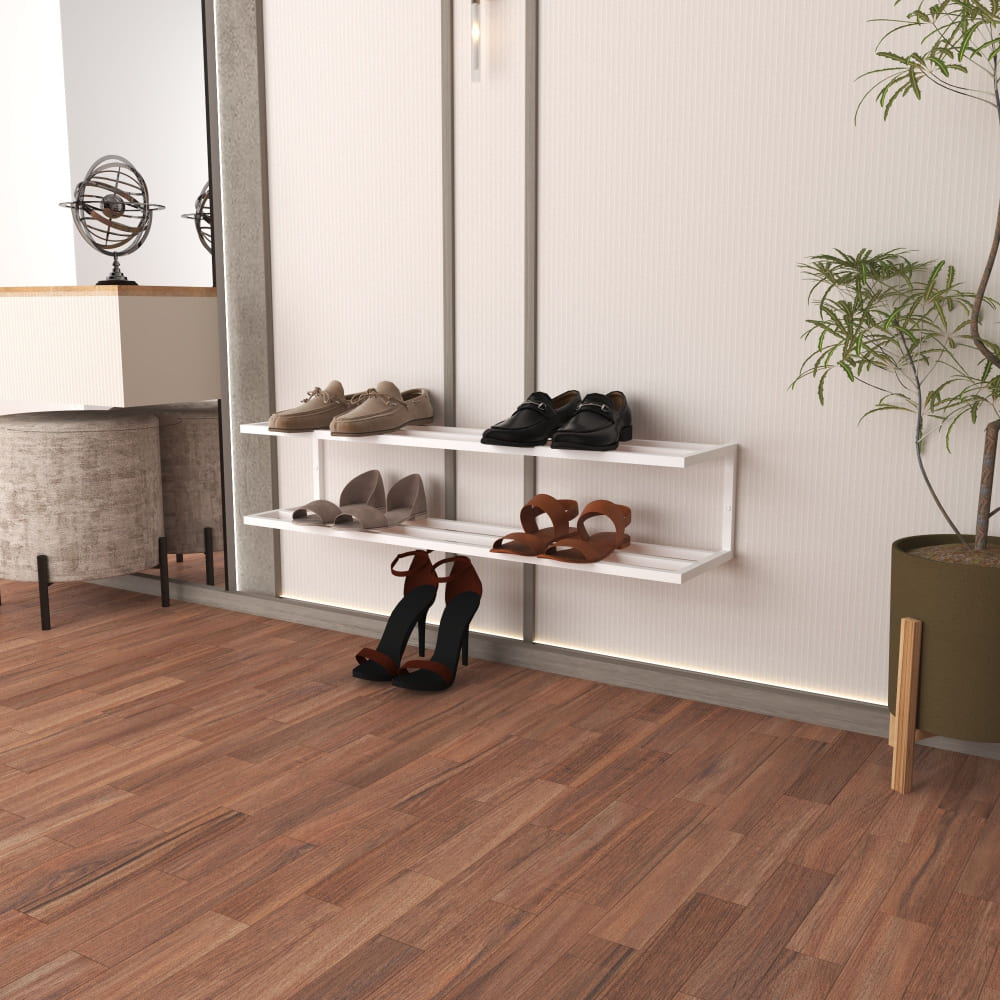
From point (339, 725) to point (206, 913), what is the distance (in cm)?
77

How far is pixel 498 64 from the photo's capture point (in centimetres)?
263

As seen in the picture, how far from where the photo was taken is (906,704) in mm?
2020

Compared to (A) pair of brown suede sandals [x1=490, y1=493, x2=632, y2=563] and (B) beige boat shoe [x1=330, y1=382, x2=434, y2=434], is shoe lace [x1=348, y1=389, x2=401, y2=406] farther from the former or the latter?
(A) pair of brown suede sandals [x1=490, y1=493, x2=632, y2=563]

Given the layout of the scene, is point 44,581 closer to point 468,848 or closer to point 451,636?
point 451,636

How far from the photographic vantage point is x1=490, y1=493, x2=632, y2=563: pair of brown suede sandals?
2432 mm

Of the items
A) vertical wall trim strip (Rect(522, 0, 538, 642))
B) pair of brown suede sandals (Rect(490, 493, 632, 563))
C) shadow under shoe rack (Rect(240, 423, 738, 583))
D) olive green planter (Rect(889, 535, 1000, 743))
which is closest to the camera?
olive green planter (Rect(889, 535, 1000, 743))

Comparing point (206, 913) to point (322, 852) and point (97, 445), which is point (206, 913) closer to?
point (322, 852)

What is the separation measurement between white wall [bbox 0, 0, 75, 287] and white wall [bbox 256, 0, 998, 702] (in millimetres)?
1313

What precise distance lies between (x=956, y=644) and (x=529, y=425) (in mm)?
998

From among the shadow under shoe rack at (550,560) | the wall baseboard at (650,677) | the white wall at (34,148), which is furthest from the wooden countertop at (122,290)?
the wall baseboard at (650,677)

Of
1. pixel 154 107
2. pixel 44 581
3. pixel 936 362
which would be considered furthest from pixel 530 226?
pixel 44 581

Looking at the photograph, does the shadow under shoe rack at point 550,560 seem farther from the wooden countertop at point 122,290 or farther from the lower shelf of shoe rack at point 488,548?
the wooden countertop at point 122,290

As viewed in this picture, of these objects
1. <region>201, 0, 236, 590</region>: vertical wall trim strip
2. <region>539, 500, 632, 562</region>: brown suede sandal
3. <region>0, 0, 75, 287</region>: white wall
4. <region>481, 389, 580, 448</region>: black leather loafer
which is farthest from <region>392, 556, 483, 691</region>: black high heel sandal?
<region>0, 0, 75, 287</region>: white wall

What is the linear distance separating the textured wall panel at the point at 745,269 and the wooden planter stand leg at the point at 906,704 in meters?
0.32
